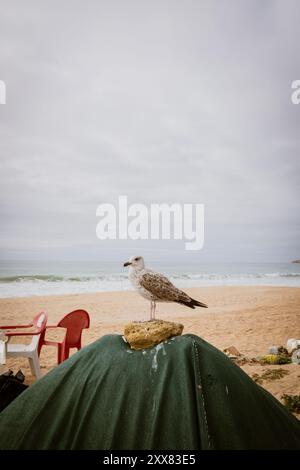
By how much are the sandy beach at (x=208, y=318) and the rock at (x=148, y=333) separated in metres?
2.72

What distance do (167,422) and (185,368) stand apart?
0.62ft

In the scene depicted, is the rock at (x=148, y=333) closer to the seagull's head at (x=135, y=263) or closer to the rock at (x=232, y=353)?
the seagull's head at (x=135, y=263)

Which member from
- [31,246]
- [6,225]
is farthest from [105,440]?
[31,246]

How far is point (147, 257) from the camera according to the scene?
33.4 meters

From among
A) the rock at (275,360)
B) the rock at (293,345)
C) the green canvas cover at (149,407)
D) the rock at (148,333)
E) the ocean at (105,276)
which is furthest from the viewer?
the ocean at (105,276)

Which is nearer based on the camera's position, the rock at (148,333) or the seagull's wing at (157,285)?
the rock at (148,333)

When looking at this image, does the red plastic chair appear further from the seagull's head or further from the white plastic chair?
the seagull's head

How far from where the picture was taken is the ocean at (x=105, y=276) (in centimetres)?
1904

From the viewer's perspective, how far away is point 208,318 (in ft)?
33.3

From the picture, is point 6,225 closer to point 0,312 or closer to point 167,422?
point 0,312

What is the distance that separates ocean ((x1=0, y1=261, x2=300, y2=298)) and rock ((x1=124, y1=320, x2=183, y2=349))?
15.3 meters

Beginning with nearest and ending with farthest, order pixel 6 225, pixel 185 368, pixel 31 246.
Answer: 1. pixel 185 368
2. pixel 6 225
3. pixel 31 246

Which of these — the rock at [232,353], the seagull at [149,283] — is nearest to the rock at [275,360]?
the rock at [232,353]

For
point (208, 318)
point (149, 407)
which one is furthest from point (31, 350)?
point (208, 318)
